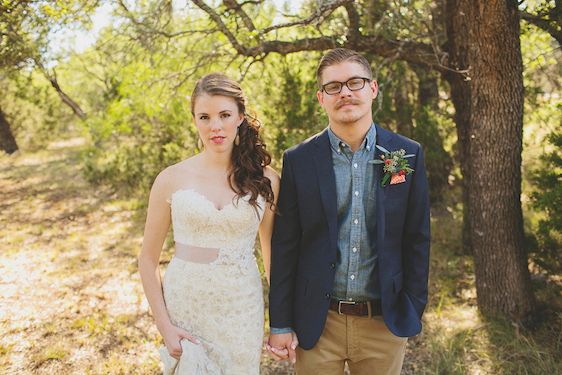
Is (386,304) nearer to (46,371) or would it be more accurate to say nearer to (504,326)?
(504,326)

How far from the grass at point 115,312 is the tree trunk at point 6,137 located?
342 inches

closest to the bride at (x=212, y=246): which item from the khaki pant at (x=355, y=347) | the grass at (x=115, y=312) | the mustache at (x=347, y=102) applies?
the khaki pant at (x=355, y=347)

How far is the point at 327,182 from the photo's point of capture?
2.36 meters

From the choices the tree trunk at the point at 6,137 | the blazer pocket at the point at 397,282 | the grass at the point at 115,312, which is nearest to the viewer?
the blazer pocket at the point at 397,282

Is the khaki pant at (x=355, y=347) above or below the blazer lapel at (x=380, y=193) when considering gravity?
below

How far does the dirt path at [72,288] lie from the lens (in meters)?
4.30

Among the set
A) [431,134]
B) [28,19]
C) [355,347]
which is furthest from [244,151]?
[431,134]

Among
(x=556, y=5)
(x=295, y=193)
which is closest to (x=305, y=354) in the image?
(x=295, y=193)

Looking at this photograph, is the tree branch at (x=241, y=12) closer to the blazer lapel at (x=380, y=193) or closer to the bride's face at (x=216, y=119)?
the bride's face at (x=216, y=119)

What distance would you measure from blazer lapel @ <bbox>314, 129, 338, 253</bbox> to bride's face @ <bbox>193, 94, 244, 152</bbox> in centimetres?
49

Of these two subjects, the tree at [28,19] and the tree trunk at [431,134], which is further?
the tree trunk at [431,134]

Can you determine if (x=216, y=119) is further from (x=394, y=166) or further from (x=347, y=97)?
(x=394, y=166)

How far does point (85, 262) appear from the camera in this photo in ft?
22.3

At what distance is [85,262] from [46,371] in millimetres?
2902
